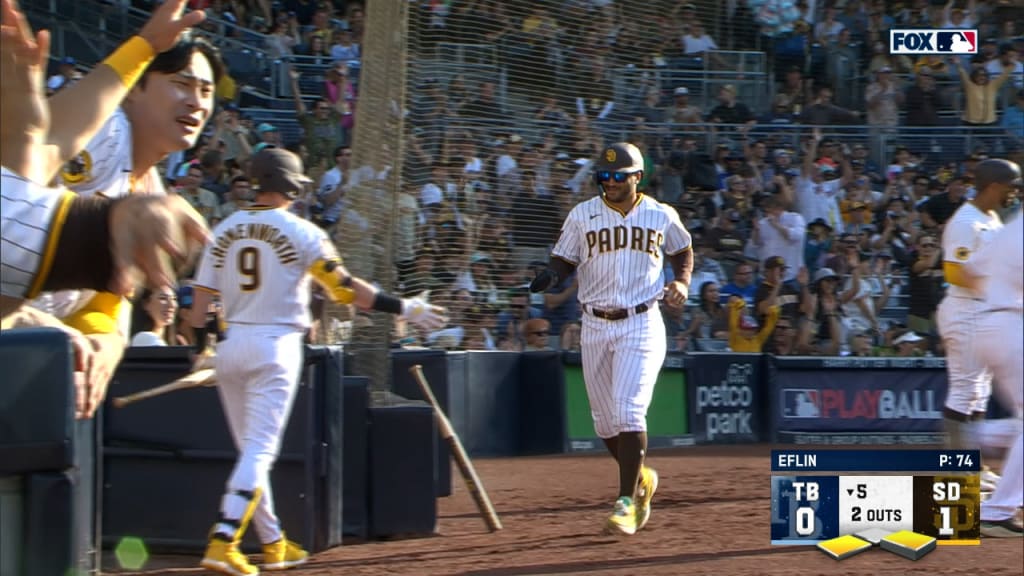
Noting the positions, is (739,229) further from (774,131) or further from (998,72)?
(998,72)

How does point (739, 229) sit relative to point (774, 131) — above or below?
below

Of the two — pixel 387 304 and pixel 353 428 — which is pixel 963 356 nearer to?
pixel 353 428

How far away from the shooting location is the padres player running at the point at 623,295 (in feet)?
23.7

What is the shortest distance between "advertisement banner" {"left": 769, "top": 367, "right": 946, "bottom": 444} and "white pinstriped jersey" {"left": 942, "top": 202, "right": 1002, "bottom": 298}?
18.0 ft

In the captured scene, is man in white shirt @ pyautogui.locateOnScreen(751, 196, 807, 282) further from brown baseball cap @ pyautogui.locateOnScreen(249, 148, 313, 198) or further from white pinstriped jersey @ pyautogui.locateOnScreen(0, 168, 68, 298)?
white pinstriped jersey @ pyautogui.locateOnScreen(0, 168, 68, 298)

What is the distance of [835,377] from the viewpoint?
1305 cm

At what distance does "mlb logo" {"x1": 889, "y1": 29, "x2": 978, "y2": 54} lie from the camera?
16.7 metres

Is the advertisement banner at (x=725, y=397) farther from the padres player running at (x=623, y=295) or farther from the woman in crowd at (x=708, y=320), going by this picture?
the padres player running at (x=623, y=295)

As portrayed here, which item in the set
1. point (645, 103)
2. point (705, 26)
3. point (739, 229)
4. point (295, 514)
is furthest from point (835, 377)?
point (295, 514)

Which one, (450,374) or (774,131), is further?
(774,131)

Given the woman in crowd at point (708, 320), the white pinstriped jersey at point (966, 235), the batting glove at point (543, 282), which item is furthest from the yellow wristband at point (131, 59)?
the woman in crowd at point (708, 320)

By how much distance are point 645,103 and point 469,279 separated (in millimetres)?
3723

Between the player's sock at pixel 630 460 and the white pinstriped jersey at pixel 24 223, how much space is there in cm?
500

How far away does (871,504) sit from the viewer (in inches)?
248
